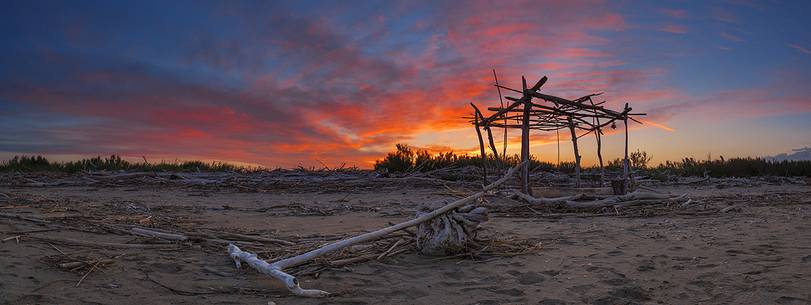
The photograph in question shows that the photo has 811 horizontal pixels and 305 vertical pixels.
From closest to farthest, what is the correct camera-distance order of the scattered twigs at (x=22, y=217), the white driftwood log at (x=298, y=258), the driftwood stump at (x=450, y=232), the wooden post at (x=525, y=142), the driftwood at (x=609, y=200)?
the white driftwood log at (x=298, y=258) < the driftwood stump at (x=450, y=232) < the scattered twigs at (x=22, y=217) < the driftwood at (x=609, y=200) < the wooden post at (x=525, y=142)

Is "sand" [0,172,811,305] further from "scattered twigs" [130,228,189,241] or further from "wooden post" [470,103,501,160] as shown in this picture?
"wooden post" [470,103,501,160]

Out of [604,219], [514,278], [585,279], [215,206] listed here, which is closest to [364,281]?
[514,278]

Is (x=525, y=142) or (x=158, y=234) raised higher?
(x=525, y=142)

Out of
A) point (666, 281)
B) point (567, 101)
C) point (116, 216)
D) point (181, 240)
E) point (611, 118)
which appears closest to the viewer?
point (666, 281)

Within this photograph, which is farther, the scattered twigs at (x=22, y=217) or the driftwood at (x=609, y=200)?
the driftwood at (x=609, y=200)

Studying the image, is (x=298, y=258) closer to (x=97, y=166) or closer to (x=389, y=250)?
(x=389, y=250)

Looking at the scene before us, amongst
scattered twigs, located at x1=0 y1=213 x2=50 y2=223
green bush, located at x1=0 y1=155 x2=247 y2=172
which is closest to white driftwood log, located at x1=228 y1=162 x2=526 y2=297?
scattered twigs, located at x1=0 y1=213 x2=50 y2=223

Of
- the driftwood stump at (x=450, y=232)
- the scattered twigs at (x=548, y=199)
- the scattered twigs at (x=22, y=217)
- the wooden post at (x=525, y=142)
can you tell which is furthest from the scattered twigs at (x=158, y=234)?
the wooden post at (x=525, y=142)

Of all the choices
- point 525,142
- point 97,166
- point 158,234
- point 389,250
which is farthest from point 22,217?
point 97,166

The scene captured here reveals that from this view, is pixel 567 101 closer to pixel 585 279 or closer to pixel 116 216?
pixel 585 279

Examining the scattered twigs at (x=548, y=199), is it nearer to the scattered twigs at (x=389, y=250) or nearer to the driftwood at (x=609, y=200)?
the driftwood at (x=609, y=200)

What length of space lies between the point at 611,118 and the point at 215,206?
8.06 metres

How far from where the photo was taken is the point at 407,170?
1833 cm

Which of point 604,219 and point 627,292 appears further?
point 604,219
